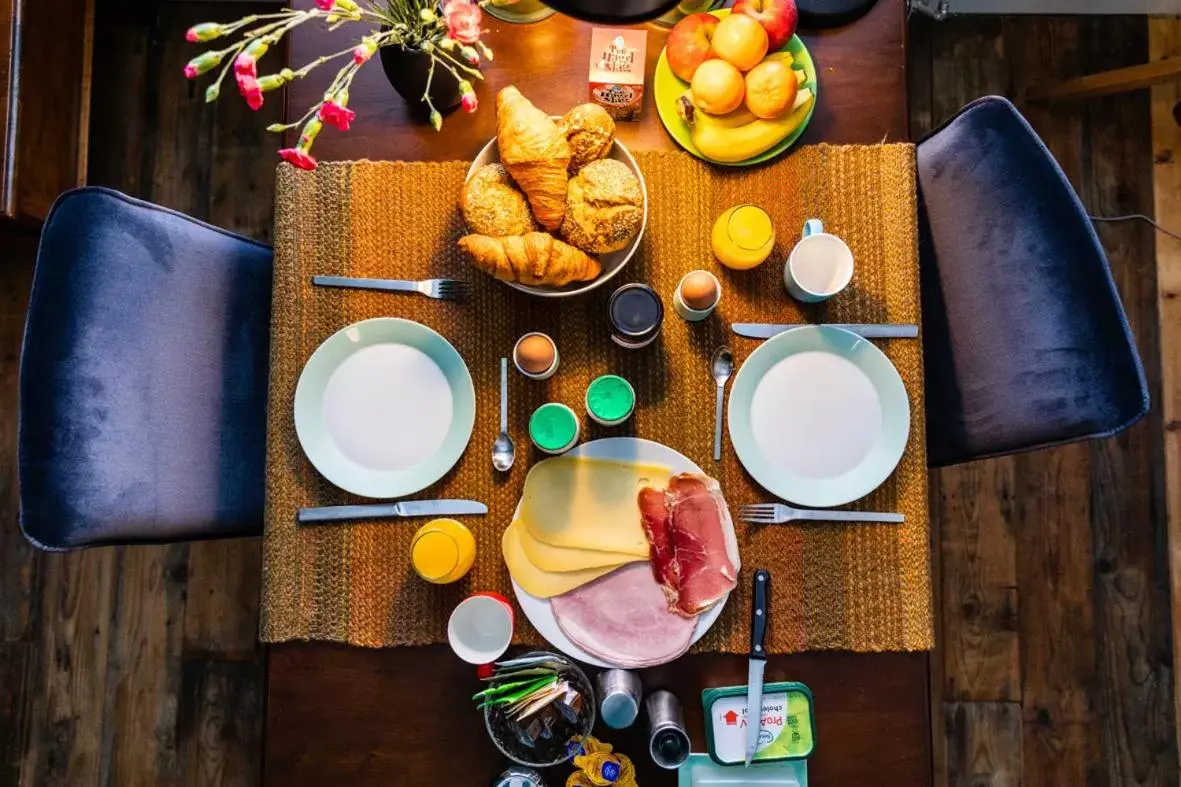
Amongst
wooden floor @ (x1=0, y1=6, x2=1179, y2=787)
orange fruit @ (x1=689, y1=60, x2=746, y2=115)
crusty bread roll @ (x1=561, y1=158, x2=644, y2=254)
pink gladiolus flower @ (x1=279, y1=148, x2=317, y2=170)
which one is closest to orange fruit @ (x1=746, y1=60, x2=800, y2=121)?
orange fruit @ (x1=689, y1=60, x2=746, y2=115)

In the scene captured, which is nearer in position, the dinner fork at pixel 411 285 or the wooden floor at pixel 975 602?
the dinner fork at pixel 411 285

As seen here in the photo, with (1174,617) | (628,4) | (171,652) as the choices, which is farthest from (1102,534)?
(171,652)

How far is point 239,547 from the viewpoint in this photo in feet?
6.38

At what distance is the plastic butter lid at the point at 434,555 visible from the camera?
994mm

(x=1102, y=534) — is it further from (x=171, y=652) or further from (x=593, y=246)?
(x=171, y=652)

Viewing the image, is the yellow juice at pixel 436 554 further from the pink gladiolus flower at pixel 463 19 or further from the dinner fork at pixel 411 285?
the pink gladiolus flower at pixel 463 19

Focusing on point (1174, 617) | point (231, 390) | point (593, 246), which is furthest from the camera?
point (1174, 617)

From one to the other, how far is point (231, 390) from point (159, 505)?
21 centimetres

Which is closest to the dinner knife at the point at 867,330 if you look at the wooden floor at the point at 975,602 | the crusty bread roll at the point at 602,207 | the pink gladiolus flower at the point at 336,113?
the crusty bread roll at the point at 602,207

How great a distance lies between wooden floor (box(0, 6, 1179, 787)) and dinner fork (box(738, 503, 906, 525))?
1006mm

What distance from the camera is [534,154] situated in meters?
0.90

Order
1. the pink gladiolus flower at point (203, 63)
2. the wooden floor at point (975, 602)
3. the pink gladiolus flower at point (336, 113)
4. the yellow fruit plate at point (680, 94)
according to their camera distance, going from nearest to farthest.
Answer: the pink gladiolus flower at point (203, 63) → the pink gladiolus flower at point (336, 113) → the yellow fruit plate at point (680, 94) → the wooden floor at point (975, 602)

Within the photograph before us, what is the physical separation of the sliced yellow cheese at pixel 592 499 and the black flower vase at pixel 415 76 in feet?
1.69

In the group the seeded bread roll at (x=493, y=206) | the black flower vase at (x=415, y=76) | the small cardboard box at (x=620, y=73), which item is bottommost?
the seeded bread roll at (x=493, y=206)
